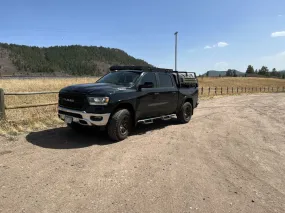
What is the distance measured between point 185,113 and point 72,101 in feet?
14.9

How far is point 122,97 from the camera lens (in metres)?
6.61

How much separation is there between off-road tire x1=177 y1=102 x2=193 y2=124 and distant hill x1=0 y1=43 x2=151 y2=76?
138386 mm

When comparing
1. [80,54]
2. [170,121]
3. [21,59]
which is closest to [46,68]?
[21,59]

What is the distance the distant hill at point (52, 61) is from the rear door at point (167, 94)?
139 metres

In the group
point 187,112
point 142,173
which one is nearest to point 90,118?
point 142,173

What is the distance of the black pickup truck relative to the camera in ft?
20.5

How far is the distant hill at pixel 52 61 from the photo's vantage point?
15160 centimetres

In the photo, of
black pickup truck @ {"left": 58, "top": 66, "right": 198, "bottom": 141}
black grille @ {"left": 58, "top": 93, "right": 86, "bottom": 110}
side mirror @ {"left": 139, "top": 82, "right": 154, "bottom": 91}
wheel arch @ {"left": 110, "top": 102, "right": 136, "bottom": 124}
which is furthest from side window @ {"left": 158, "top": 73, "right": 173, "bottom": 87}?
black grille @ {"left": 58, "top": 93, "right": 86, "bottom": 110}

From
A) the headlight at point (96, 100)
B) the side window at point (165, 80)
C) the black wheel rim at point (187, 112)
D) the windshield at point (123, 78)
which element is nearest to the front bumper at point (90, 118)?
the headlight at point (96, 100)

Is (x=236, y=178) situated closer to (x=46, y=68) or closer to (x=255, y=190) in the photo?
(x=255, y=190)

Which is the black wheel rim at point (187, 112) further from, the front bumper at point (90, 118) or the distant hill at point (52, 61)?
the distant hill at point (52, 61)

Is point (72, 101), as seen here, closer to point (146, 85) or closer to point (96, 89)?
point (96, 89)

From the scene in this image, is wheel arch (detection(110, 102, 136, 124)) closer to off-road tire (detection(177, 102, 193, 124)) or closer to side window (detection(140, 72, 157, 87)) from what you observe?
side window (detection(140, 72, 157, 87))

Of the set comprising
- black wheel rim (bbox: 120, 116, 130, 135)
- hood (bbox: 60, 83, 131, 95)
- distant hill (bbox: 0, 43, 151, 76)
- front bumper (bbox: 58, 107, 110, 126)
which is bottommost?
black wheel rim (bbox: 120, 116, 130, 135)
